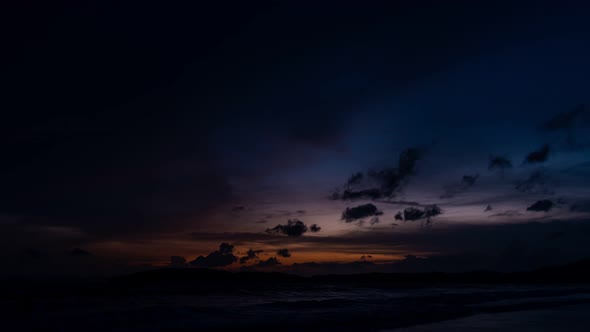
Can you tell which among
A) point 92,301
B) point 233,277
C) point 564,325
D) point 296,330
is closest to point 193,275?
point 233,277

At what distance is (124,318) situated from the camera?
22219 mm

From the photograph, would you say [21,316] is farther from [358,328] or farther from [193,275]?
[193,275]

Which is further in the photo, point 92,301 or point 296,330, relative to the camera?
point 92,301

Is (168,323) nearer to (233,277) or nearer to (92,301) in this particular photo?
(92,301)

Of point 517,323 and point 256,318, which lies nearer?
point 517,323

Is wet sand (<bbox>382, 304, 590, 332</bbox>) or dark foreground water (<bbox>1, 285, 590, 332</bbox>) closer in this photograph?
wet sand (<bbox>382, 304, 590, 332</bbox>)

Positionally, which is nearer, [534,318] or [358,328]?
[358,328]

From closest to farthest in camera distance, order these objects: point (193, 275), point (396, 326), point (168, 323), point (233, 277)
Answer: point (396, 326)
point (168, 323)
point (193, 275)
point (233, 277)

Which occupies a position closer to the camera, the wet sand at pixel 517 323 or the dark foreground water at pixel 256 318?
the wet sand at pixel 517 323

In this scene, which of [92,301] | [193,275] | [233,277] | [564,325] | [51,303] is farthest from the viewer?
[233,277]

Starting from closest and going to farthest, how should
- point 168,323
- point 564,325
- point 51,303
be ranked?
point 564,325, point 168,323, point 51,303

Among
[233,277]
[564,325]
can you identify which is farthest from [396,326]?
[233,277]

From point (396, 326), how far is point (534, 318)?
7.12 meters

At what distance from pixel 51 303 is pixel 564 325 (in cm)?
2754
